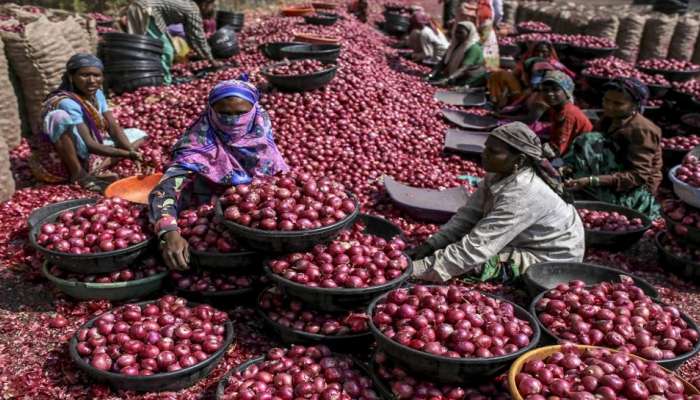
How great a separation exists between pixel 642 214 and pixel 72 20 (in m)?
7.84

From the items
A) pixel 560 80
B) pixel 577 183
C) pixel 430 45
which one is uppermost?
pixel 560 80

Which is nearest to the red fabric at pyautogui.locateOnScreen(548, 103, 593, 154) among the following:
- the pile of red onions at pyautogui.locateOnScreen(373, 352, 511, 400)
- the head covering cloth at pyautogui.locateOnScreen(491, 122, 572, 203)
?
the head covering cloth at pyautogui.locateOnScreen(491, 122, 572, 203)

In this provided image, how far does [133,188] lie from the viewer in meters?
5.11

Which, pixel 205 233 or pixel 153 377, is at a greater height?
pixel 205 233

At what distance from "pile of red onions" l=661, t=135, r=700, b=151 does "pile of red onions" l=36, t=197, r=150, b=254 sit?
6317mm

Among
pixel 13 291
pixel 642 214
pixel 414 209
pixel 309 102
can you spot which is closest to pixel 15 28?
pixel 309 102

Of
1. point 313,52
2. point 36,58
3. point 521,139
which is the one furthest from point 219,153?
point 313,52

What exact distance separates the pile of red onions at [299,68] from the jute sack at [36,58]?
2.76 m

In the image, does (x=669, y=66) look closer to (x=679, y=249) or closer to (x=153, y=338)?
(x=679, y=249)

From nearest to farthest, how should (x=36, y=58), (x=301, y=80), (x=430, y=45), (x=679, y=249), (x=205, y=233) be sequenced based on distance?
(x=205, y=233) < (x=679, y=249) < (x=36, y=58) < (x=301, y=80) < (x=430, y=45)

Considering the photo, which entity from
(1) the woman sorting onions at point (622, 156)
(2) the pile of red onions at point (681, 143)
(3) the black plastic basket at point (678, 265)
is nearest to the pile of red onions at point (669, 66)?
(2) the pile of red onions at point (681, 143)

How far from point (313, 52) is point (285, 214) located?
227 inches

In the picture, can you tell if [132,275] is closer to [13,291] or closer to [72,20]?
[13,291]

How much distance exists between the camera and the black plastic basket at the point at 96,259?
11.2 ft
